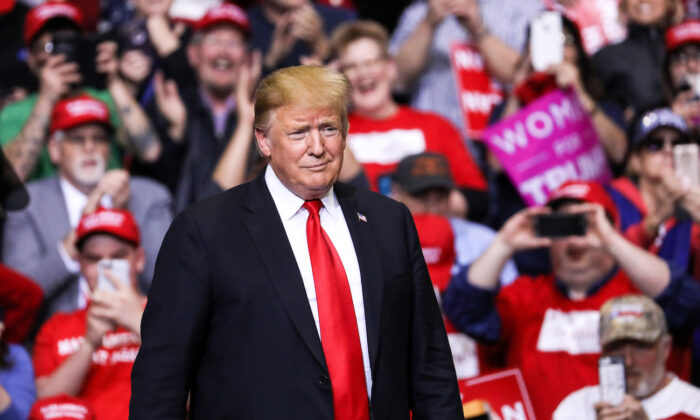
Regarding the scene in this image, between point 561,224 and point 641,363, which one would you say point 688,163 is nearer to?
point 561,224

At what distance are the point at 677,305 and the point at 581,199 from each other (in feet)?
2.03

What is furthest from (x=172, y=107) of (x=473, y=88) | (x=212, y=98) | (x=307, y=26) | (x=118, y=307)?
(x=118, y=307)

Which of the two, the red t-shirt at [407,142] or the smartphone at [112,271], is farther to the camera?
the red t-shirt at [407,142]

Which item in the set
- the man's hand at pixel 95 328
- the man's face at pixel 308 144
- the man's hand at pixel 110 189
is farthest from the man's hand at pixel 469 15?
the man's face at pixel 308 144

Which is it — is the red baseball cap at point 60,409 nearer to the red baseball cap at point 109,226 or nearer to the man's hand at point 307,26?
the red baseball cap at point 109,226

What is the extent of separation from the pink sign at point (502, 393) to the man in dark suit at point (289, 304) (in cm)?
170

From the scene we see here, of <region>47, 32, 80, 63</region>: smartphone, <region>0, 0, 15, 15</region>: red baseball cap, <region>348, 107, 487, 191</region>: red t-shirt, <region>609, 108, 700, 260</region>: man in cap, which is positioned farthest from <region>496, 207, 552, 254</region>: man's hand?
<region>0, 0, 15, 15</region>: red baseball cap

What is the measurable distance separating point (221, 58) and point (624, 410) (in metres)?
3.16

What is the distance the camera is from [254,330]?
250 centimetres

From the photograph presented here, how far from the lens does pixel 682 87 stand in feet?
19.7

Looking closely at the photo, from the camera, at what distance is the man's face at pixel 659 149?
5469mm

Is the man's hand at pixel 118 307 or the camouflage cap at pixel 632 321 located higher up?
the man's hand at pixel 118 307

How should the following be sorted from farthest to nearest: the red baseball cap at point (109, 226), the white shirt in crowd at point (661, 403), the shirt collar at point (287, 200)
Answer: the red baseball cap at point (109, 226) → the white shirt in crowd at point (661, 403) → the shirt collar at point (287, 200)

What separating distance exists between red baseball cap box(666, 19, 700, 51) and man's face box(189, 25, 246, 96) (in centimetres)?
239
